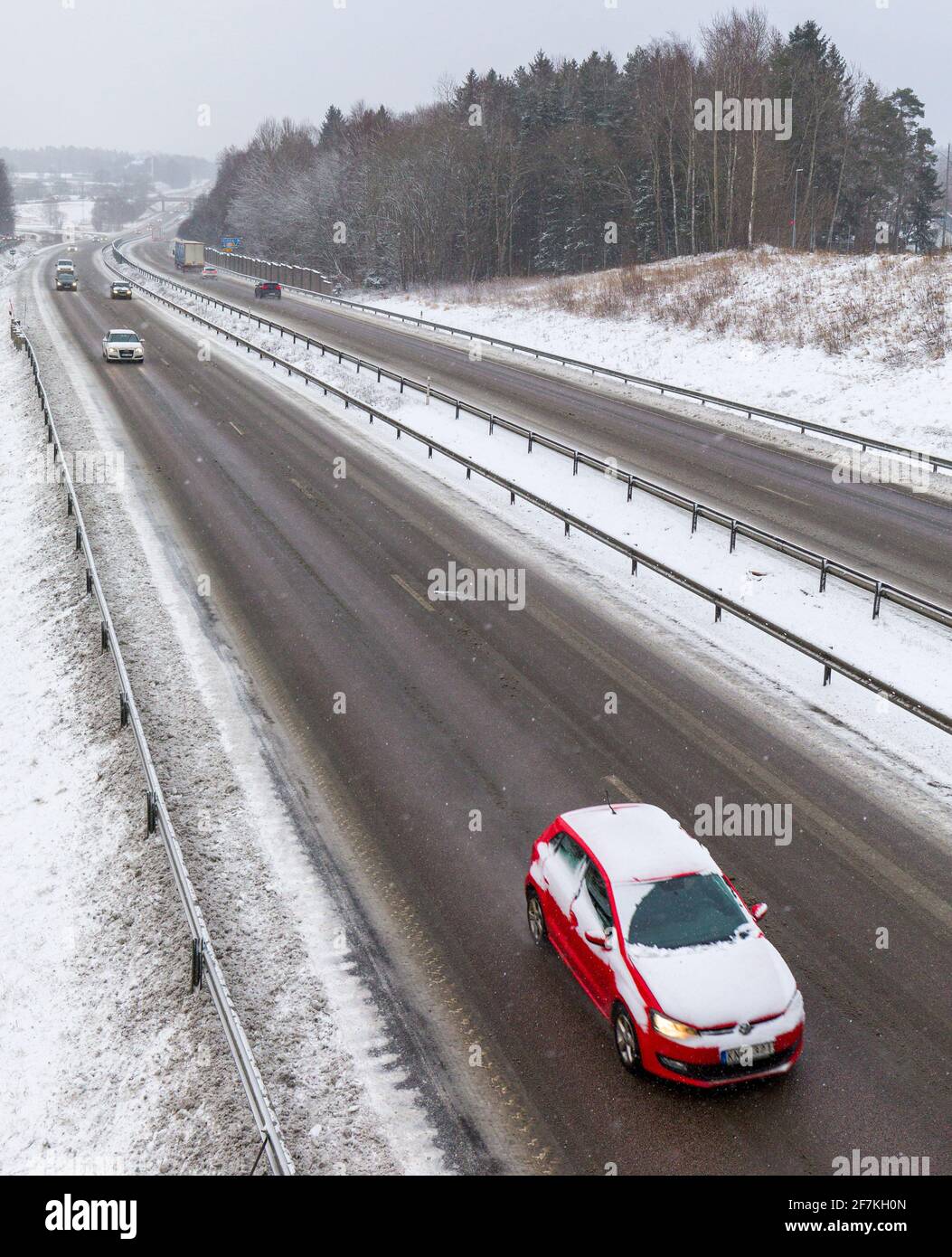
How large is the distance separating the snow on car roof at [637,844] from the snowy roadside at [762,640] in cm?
415

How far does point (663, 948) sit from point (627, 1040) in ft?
2.54

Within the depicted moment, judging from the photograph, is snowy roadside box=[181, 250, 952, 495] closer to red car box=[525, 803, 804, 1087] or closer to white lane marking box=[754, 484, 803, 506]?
white lane marking box=[754, 484, 803, 506]

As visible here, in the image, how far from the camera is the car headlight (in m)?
7.59

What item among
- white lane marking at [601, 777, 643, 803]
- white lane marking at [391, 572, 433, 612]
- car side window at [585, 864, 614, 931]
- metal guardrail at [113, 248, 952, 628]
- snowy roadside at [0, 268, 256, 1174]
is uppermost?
metal guardrail at [113, 248, 952, 628]

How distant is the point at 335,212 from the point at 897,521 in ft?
272

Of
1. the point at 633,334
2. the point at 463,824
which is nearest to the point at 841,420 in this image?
the point at 633,334

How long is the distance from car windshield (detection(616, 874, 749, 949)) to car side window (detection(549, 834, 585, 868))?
27.1 inches

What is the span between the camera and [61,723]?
15.1 metres

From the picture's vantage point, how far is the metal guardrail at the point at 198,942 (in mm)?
6996

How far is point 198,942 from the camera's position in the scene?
9.18 m

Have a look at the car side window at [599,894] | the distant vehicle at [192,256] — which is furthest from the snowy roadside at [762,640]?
the distant vehicle at [192,256]

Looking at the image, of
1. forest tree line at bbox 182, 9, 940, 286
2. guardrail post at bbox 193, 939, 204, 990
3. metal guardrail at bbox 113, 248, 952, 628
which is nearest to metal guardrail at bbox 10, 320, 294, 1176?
guardrail post at bbox 193, 939, 204, 990

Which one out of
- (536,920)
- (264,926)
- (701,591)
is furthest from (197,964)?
(701,591)
